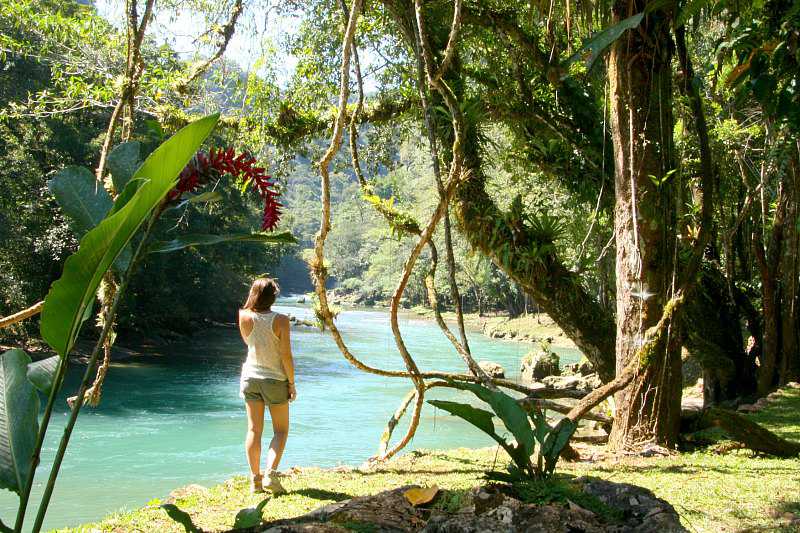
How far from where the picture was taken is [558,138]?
24.8 feet

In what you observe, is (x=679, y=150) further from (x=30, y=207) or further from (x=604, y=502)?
(x=30, y=207)

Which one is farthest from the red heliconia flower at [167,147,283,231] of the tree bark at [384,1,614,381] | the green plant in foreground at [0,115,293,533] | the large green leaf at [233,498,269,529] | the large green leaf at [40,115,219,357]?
the tree bark at [384,1,614,381]

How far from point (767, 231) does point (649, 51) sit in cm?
593

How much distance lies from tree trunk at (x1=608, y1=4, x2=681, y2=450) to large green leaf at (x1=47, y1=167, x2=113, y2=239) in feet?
13.9

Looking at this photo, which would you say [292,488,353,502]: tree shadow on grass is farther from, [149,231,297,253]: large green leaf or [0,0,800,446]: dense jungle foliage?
[149,231,297,253]: large green leaf

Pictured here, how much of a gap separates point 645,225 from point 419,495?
3725 millimetres

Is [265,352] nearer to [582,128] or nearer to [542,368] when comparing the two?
[582,128]

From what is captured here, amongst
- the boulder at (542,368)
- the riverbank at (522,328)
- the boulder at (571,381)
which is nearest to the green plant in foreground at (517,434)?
the boulder at (571,381)

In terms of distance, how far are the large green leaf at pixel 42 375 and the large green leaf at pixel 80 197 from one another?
1.05 feet

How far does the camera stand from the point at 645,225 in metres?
5.22

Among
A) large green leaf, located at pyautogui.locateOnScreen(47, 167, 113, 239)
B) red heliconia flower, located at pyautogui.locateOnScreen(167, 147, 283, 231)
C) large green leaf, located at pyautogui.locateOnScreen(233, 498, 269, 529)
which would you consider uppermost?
red heliconia flower, located at pyautogui.locateOnScreen(167, 147, 283, 231)

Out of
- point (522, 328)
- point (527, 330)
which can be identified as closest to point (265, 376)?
point (527, 330)

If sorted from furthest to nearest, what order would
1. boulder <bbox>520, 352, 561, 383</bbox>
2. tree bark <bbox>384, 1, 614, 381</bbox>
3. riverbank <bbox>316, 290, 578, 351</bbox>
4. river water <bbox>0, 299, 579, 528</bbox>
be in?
riverbank <bbox>316, 290, 578, 351</bbox>, boulder <bbox>520, 352, 561, 383</bbox>, river water <bbox>0, 299, 579, 528</bbox>, tree bark <bbox>384, 1, 614, 381</bbox>

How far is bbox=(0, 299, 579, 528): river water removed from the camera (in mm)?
8562
